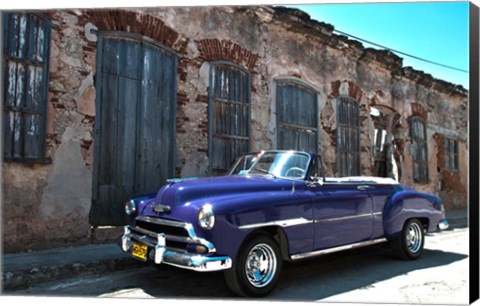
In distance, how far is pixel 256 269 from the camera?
4.19 meters

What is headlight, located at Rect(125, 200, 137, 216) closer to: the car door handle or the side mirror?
the side mirror

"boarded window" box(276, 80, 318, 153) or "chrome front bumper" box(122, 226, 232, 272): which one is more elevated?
"boarded window" box(276, 80, 318, 153)

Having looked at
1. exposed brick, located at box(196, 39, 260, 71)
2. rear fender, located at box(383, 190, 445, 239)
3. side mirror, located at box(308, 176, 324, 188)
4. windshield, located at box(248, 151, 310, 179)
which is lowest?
rear fender, located at box(383, 190, 445, 239)

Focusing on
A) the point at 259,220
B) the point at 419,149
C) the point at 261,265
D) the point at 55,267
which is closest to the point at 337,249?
the point at 261,265

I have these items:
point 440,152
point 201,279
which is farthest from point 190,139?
point 440,152

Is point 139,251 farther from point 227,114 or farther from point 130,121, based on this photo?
point 227,114

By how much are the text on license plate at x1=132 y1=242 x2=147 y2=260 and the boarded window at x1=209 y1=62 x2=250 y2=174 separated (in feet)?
13.0

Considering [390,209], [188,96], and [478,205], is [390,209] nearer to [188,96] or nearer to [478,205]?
[478,205]

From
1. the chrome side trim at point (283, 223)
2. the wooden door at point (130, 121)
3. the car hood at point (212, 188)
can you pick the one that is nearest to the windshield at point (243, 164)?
the car hood at point (212, 188)

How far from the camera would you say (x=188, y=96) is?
7.95 meters

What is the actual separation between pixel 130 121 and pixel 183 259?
13.1ft

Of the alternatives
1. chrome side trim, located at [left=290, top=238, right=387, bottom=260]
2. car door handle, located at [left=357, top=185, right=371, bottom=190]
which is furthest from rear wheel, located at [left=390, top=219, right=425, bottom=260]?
car door handle, located at [left=357, top=185, right=371, bottom=190]

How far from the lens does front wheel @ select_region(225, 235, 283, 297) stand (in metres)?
3.95

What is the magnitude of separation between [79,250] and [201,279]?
7.10ft
